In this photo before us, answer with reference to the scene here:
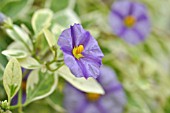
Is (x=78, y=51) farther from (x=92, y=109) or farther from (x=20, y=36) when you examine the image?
(x=92, y=109)

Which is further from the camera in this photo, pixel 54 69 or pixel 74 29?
pixel 54 69

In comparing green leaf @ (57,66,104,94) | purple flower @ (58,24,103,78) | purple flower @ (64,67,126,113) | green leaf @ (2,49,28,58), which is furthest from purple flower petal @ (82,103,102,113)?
purple flower @ (58,24,103,78)

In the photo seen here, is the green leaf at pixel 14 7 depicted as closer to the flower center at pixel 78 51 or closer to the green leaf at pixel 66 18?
the green leaf at pixel 66 18

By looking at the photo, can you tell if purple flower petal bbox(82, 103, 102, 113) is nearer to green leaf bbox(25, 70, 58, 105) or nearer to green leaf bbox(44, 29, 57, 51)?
green leaf bbox(25, 70, 58, 105)

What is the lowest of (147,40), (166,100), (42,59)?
(166,100)

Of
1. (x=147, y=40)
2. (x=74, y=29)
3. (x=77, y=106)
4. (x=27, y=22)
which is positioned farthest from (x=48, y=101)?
(x=147, y=40)

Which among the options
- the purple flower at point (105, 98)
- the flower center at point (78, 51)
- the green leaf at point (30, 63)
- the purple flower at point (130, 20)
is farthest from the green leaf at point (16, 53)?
the purple flower at point (130, 20)

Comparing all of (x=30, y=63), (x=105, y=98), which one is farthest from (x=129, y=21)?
(x=30, y=63)

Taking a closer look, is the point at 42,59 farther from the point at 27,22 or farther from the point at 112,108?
the point at 112,108
